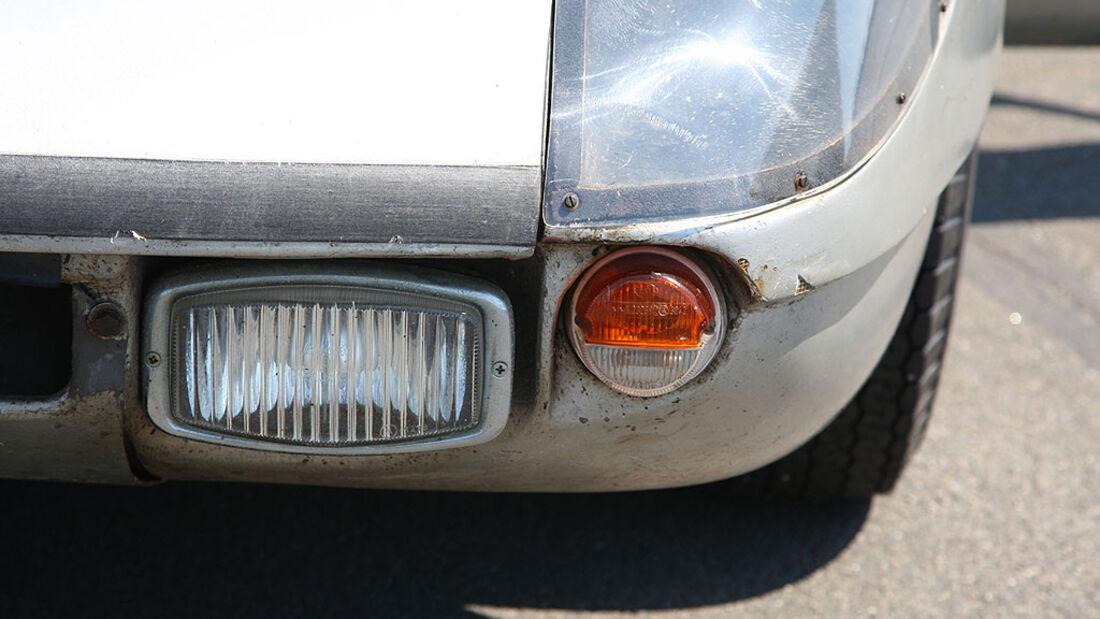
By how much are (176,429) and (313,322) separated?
0.82 ft

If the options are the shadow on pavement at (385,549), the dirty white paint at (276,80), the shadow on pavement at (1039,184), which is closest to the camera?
the dirty white paint at (276,80)

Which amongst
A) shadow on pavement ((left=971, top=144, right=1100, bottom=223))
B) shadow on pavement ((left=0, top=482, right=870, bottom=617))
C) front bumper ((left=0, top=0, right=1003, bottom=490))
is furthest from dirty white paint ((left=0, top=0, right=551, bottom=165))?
shadow on pavement ((left=971, top=144, right=1100, bottom=223))

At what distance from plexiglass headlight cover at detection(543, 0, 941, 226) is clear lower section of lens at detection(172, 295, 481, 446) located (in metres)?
0.25

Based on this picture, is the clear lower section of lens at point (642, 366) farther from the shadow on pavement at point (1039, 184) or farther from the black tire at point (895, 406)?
the shadow on pavement at point (1039, 184)

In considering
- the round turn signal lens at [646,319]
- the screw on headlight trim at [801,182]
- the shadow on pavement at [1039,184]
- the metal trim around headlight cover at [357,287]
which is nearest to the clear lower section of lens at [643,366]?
the round turn signal lens at [646,319]

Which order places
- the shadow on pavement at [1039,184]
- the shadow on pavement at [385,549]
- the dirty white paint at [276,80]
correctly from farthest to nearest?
the shadow on pavement at [1039,184], the shadow on pavement at [385,549], the dirty white paint at [276,80]

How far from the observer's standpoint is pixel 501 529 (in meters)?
2.37

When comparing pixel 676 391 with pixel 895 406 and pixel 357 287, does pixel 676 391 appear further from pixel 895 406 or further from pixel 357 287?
pixel 895 406

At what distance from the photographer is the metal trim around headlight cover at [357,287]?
4.75 feet

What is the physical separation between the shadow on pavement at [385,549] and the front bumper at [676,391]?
0.53m

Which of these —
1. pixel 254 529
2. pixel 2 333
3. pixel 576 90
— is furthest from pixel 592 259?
pixel 254 529

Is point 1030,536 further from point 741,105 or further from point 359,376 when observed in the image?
point 359,376

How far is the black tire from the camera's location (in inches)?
86.0

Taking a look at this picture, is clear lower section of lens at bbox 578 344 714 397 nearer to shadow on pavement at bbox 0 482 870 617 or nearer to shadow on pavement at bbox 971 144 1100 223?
shadow on pavement at bbox 0 482 870 617
